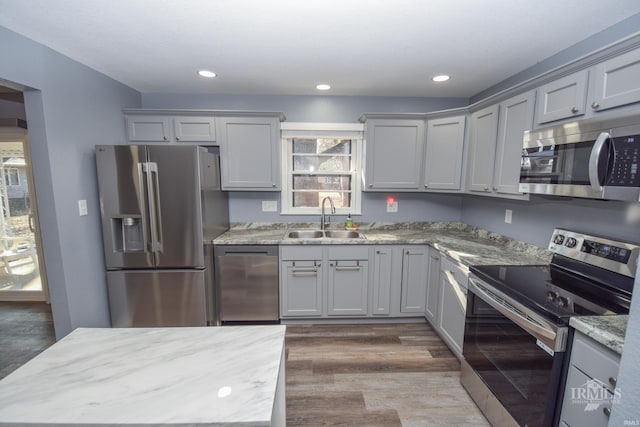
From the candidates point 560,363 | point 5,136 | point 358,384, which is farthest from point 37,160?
point 560,363

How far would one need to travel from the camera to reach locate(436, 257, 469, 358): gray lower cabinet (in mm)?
1992

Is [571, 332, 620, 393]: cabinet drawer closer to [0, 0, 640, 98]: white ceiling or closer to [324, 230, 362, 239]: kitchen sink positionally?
[0, 0, 640, 98]: white ceiling

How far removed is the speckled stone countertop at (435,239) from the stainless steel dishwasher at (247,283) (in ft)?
0.37

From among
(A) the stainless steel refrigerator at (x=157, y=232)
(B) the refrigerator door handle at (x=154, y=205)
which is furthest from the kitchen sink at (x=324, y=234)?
(B) the refrigerator door handle at (x=154, y=205)

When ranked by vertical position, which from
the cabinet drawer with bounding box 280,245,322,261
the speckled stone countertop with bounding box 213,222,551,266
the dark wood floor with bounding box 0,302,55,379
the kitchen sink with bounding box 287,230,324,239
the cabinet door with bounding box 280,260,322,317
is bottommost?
the dark wood floor with bounding box 0,302,55,379

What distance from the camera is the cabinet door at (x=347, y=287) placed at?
8.50ft

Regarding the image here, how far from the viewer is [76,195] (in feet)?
6.80

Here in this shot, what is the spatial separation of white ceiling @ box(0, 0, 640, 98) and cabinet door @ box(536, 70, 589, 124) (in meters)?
0.34

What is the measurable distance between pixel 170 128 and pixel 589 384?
3.43 metres

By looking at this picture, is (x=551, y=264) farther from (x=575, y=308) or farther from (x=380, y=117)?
(x=380, y=117)

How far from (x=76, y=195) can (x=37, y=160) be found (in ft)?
1.07

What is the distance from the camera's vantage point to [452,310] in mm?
2145

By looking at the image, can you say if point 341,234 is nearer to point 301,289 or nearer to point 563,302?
point 301,289

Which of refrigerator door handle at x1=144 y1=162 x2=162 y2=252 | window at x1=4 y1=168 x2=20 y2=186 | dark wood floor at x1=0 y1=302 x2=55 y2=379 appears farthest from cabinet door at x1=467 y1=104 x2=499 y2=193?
window at x1=4 y1=168 x2=20 y2=186
